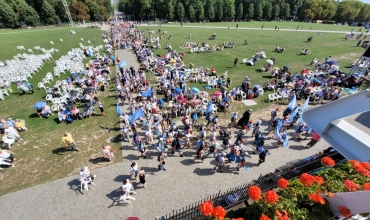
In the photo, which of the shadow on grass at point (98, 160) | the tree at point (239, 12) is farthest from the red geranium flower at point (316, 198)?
the tree at point (239, 12)

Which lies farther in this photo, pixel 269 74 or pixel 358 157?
pixel 269 74

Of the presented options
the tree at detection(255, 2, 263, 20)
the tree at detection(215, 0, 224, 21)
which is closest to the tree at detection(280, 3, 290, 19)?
the tree at detection(255, 2, 263, 20)

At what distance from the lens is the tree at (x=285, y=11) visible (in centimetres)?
9850

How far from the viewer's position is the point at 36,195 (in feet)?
31.5

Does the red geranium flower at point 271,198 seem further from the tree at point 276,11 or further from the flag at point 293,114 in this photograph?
the tree at point 276,11

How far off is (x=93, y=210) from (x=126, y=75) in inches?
622

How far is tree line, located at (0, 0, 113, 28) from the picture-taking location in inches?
2621

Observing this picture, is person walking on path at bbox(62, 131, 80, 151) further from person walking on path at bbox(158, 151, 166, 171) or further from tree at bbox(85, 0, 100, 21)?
tree at bbox(85, 0, 100, 21)

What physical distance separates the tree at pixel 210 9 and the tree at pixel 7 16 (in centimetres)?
7557

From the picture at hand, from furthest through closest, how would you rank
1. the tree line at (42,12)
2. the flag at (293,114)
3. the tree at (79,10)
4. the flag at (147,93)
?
the tree at (79,10) → the tree line at (42,12) → the flag at (147,93) → the flag at (293,114)

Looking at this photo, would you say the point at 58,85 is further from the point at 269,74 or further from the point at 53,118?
the point at 269,74

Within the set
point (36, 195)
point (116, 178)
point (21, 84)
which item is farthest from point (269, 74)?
point (21, 84)

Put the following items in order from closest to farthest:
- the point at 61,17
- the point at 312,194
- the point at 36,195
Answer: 1. the point at 312,194
2. the point at 36,195
3. the point at 61,17

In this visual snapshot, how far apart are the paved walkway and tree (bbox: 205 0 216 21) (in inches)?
3533
